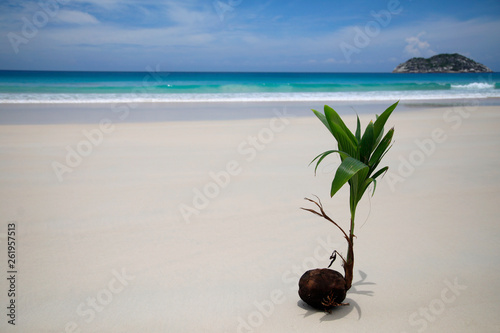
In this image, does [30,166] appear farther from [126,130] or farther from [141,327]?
[141,327]

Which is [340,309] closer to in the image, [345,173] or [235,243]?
[345,173]

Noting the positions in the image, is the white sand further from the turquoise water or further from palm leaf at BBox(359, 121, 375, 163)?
the turquoise water

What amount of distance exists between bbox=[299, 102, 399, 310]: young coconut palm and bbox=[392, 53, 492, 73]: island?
230ft

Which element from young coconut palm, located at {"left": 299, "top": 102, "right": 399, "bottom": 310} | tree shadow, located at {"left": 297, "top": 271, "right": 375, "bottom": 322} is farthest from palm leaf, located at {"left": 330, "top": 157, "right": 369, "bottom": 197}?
tree shadow, located at {"left": 297, "top": 271, "right": 375, "bottom": 322}

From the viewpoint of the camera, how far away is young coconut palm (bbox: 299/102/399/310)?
169 centimetres

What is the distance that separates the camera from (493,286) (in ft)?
7.52

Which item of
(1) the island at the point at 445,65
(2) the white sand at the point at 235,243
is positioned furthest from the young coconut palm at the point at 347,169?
(1) the island at the point at 445,65

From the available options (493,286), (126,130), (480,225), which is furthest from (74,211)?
(126,130)

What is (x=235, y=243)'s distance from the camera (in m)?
2.87

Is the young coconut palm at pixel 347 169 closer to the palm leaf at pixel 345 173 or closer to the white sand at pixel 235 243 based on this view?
the palm leaf at pixel 345 173

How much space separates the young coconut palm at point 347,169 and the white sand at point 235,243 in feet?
0.48

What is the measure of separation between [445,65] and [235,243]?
232ft

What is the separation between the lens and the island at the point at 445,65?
6128 centimetres

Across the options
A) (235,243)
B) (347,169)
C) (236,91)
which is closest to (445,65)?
(236,91)
